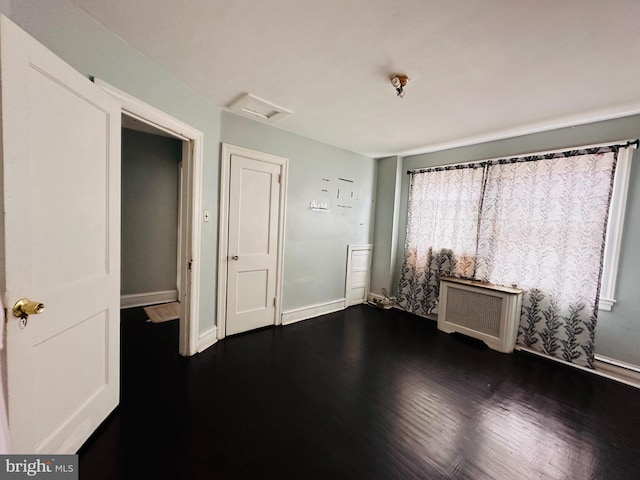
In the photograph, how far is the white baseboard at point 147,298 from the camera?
360cm

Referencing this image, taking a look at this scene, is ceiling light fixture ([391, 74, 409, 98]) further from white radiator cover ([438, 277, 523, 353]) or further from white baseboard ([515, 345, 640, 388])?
white baseboard ([515, 345, 640, 388])

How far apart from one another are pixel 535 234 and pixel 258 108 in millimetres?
3167

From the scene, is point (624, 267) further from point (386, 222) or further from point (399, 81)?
point (399, 81)

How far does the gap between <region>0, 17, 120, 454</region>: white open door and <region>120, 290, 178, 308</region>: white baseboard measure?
2.39 meters

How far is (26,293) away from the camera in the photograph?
100 centimetres

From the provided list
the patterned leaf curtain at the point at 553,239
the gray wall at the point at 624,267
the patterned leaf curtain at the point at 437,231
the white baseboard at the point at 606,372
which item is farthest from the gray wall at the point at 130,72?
the white baseboard at the point at 606,372

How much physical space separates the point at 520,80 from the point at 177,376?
11.2 feet

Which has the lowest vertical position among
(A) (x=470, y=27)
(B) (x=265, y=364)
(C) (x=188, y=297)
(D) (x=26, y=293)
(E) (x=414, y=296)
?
(B) (x=265, y=364)

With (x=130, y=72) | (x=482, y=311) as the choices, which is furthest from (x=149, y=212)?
(x=482, y=311)

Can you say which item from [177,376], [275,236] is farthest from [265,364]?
[275,236]

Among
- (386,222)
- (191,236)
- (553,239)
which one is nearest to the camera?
(191,236)

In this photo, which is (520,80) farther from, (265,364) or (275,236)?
(265,364)

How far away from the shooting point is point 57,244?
1161mm

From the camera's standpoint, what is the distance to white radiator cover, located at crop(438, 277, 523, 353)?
2.77 meters
